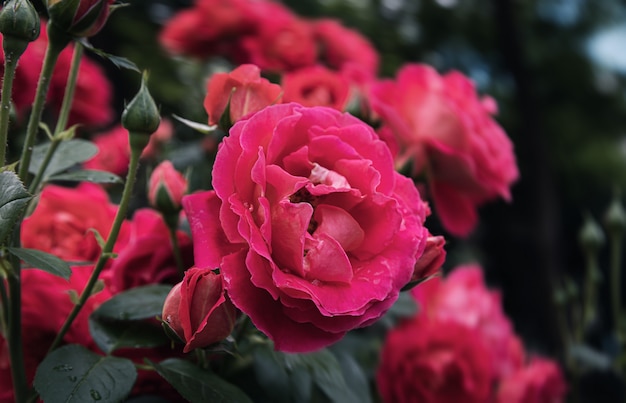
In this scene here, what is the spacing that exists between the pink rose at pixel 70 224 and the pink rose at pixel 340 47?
1.88 feet

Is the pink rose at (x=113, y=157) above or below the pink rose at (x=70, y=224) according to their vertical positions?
below

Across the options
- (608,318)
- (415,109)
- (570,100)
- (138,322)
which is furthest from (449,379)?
(570,100)

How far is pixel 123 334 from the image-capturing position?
44cm

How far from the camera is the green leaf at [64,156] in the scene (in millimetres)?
463

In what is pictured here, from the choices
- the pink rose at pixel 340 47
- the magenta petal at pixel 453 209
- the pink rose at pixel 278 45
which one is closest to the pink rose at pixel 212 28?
the pink rose at pixel 278 45

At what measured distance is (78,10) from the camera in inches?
15.5

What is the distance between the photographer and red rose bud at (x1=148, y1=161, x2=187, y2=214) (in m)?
0.47

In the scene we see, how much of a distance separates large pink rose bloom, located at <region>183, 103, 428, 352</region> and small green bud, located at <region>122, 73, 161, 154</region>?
5 cm

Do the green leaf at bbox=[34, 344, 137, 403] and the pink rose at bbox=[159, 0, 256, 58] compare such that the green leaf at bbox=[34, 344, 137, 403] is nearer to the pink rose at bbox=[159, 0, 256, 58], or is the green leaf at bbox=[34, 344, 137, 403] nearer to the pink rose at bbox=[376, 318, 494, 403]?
the pink rose at bbox=[376, 318, 494, 403]

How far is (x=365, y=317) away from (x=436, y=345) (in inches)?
18.3

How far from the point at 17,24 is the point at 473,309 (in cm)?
68

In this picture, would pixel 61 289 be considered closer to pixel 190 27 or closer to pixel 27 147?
pixel 27 147

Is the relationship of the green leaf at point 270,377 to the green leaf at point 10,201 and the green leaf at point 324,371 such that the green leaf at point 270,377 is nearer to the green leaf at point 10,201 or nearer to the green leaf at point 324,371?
the green leaf at point 324,371

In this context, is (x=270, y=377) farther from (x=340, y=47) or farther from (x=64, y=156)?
(x=340, y=47)
